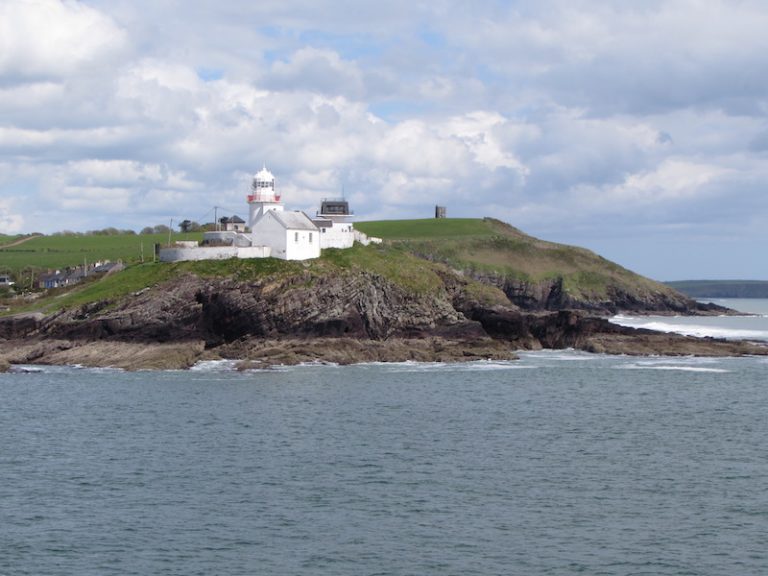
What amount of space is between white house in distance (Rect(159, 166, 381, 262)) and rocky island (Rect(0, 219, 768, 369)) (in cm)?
215

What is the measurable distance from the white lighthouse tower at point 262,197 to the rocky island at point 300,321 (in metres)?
9.22

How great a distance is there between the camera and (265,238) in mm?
98250

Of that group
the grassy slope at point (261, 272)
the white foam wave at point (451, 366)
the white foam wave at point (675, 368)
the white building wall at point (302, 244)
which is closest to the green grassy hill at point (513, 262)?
the grassy slope at point (261, 272)

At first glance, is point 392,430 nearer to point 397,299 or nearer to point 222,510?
point 222,510

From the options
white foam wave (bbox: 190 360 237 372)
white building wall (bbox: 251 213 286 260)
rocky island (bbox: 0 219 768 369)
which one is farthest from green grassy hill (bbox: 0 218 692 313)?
white foam wave (bbox: 190 360 237 372)

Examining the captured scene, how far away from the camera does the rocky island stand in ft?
276

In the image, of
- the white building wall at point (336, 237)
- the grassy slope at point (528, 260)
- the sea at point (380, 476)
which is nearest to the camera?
the sea at point (380, 476)

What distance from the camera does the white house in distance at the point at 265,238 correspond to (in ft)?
317

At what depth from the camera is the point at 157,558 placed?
1305 inches

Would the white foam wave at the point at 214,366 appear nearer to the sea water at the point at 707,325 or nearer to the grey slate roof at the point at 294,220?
the grey slate roof at the point at 294,220

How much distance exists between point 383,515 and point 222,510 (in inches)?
227

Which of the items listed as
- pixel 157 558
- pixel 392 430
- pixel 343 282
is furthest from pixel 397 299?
pixel 157 558

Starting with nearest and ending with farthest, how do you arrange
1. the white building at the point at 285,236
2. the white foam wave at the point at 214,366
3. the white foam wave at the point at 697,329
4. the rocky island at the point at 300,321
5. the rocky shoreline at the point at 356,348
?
1. the white foam wave at the point at 214,366
2. the rocky shoreline at the point at 356,348
3. the rocky island at the point at 300,321
4. the white building at the point at 285,236
5. the white foam wave at the point at 697,329

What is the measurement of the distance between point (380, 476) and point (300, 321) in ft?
146
